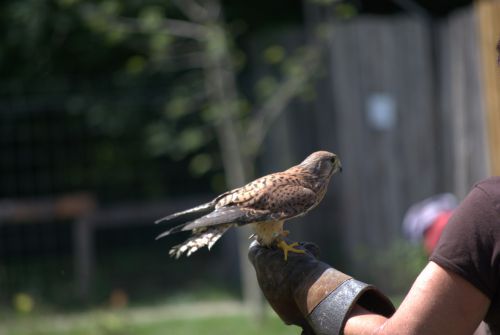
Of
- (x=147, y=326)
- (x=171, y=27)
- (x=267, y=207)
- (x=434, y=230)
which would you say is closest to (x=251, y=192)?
(x=267, y=207)

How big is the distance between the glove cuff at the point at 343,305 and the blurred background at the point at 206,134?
3.54 m

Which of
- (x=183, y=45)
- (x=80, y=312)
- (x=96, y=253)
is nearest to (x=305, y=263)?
(x=80, y=312)

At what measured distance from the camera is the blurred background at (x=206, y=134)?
6953 millimetres

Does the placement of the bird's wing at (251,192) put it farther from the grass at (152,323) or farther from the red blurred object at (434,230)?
the grass at (152,323)

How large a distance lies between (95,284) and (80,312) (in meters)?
1.05

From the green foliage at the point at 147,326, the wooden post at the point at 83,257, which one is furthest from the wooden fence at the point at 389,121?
the wooden post at the point at 83,257

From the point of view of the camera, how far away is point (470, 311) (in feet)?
6.95

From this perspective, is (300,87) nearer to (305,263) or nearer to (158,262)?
(158,262)

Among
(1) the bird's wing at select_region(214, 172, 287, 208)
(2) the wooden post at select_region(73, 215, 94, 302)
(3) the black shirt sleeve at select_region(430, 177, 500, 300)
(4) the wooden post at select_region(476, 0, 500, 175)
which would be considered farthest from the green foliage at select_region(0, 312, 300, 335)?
(3) the black shirt sleeve at select_region(430, 177, 500, 300)

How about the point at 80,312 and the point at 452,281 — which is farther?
the point at 80,312

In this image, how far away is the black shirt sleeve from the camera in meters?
2.08

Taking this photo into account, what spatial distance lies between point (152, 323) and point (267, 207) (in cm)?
421

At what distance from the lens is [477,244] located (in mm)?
2092

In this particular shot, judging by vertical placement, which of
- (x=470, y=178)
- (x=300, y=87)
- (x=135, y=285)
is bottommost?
(x=135, y=285)
